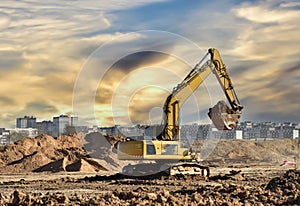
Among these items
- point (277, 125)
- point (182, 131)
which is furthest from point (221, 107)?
point (277, 125)

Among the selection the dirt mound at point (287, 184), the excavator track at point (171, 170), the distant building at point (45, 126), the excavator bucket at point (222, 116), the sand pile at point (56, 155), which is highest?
the distant building at point (45, 126)

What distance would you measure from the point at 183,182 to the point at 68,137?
113 ft

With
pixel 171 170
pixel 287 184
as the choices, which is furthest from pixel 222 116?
pixel 287 184

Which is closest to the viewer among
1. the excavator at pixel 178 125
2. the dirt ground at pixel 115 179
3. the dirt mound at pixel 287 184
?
the dirt ground at pixel 115 179

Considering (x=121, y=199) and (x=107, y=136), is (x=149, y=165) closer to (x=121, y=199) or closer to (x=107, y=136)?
(x=121, y=199)

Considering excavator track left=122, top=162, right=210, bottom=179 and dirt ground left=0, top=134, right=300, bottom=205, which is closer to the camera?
dirt ground left=0, top=134, right=300, bottom=205

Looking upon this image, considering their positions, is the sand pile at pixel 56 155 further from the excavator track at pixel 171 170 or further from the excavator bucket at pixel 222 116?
the excavator bucket at pixel 222 116

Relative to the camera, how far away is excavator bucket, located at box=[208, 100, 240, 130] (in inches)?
1165

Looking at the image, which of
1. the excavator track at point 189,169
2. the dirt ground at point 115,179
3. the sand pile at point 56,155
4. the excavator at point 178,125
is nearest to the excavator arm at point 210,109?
the excavator at point 178,125

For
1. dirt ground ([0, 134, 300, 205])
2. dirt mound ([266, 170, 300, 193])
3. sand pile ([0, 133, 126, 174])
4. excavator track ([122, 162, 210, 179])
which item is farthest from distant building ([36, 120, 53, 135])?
dirt mound ([266, 170, 300, 193])

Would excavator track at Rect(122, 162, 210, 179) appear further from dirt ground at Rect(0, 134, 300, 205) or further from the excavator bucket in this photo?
the excavator bucket

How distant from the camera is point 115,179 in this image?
3138 centimetres

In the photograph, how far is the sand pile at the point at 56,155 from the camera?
4400cm

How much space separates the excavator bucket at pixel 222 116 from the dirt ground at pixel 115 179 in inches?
102
